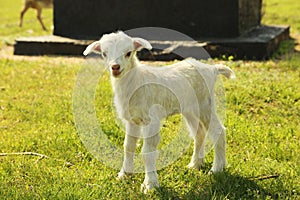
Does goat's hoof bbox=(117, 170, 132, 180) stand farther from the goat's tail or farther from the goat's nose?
the goat's tail

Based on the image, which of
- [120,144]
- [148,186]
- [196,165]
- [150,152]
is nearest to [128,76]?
[150,152]

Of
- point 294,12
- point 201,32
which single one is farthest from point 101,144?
point 294,12

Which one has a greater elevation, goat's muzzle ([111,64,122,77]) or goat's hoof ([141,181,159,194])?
goat's muzzle ([111,64,122,77])

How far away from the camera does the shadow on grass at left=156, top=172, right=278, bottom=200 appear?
399 centimetres

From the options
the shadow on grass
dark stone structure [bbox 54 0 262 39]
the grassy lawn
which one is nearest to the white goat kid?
the shadow on grass

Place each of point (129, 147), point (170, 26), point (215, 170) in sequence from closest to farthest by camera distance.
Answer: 1. point (129, 147)
2. point (215, 170)
3. point (170, 26)

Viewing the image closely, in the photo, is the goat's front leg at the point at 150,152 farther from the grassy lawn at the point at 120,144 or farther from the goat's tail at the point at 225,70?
the goat's tail at the point at 225,70

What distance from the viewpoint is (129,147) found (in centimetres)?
438

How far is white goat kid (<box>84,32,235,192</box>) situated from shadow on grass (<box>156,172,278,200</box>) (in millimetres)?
169

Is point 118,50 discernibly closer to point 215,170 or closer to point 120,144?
point 215,170

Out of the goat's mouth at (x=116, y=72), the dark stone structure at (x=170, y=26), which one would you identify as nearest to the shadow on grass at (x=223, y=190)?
the goat's mouth at (x=116, y=72)

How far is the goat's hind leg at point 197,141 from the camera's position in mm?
4637

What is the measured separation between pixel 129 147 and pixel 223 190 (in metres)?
0.96

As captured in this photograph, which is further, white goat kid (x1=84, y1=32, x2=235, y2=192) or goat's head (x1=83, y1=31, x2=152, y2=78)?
white goat kid (x1=84, y1=32, x2=235, y2=192)
